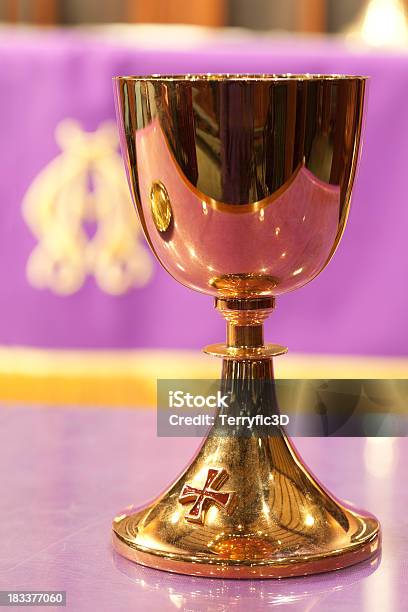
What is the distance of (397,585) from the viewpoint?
0.48m

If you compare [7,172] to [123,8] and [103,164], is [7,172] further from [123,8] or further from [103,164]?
[123,8]

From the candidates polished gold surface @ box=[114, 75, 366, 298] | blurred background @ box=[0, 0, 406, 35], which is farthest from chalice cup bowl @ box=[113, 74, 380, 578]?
blurred background @ box=[0, 0, 406, 35]

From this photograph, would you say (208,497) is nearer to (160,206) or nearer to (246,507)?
(246,507)

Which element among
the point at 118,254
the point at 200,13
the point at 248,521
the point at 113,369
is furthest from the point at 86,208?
the point at 200,13

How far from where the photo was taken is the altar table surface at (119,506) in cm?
47

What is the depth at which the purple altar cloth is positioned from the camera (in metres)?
1.25

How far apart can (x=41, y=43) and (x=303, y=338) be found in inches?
16.8

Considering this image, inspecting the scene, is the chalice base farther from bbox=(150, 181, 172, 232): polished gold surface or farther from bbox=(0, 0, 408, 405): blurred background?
bbox=(0, 0, 408, 405): blurred background

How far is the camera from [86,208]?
4.16 feet

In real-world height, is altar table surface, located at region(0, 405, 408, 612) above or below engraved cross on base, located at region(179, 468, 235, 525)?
below

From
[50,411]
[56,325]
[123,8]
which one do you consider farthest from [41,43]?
[123,8]

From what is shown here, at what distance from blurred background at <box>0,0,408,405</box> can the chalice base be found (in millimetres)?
733

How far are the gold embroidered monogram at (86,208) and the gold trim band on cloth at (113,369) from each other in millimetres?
87

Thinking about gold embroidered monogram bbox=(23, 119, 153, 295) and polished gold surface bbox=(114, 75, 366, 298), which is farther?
gold embroidered monogram bbox=(23, 119, 153, 295)
